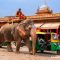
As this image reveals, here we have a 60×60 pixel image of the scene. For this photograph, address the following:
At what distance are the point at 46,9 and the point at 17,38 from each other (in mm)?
16817

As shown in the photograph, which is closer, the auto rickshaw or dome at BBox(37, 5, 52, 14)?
the auto rickshaw

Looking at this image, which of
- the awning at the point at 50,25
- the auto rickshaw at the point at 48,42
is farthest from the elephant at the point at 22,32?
the awning at the point at 50,25

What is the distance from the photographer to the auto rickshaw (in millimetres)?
18797

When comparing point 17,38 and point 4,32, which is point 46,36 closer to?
point 17,38

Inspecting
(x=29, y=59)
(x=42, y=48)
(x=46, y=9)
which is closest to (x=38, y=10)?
(x=46, y=9)

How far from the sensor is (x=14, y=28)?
20.5 m

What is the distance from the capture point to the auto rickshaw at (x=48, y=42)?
18797 mm

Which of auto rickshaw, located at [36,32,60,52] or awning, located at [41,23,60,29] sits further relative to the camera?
awning, located at [41,23,60,29]

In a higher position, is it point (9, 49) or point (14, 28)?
point (14, 28)

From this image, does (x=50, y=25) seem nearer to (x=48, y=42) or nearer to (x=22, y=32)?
(x=48, y=42)

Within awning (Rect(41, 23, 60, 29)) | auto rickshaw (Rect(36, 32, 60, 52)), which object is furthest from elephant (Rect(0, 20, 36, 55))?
awning (Rect(41, 23, 60, 29))

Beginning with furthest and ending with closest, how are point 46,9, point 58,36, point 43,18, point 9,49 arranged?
1. point 46,9
2. point 43,18
3. point 9,49
4. point 58,36

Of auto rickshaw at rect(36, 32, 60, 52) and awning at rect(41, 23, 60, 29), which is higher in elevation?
awning at rect(41, 23, 60, 29)

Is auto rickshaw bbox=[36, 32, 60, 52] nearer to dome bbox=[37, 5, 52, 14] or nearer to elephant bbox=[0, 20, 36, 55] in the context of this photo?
elephant bbox=[0, 20, 36, 55]
